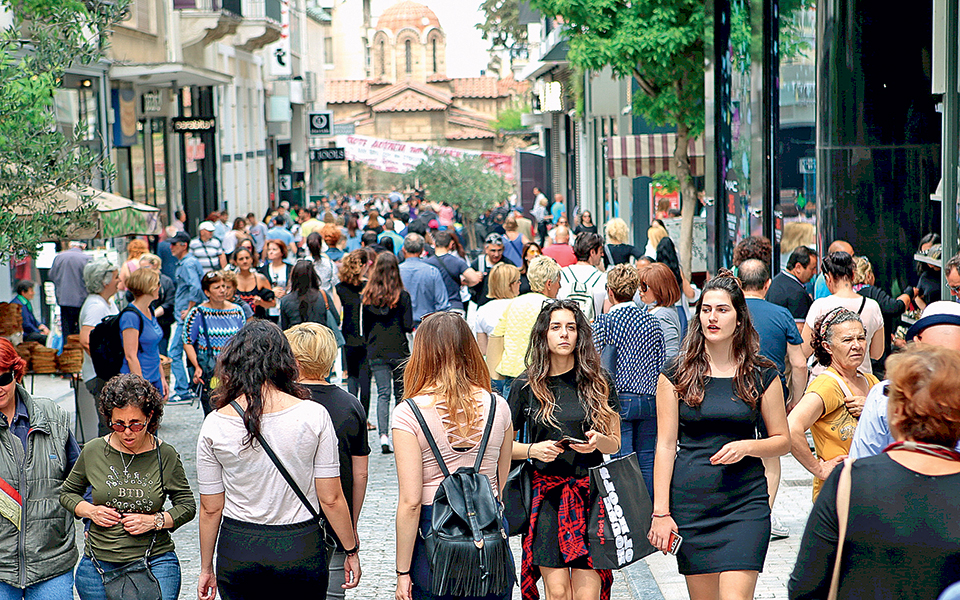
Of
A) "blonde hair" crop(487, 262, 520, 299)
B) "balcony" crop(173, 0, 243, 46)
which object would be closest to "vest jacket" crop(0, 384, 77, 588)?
"blonde hair" crop(487, 262, 520, 299)

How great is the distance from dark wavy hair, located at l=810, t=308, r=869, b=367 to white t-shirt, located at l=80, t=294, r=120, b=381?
5.79 metres

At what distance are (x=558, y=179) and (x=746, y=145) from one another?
3360 cm

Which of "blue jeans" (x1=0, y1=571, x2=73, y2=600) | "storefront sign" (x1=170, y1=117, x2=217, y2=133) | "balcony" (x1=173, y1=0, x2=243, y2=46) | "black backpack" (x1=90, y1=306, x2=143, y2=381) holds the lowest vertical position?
"blue jeans" (x1=0, y1=571, x2=73, y2=600)

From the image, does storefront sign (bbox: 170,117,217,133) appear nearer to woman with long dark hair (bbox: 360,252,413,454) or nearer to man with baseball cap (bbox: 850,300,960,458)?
woman with long dark hair (bbox: 360,252,413,454)

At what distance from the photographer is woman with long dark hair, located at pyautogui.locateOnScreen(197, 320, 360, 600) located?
4223 mm

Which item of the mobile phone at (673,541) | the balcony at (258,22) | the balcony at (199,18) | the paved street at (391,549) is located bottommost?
the paved street at (391,549)

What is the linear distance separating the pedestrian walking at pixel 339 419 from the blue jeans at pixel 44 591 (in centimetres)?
99

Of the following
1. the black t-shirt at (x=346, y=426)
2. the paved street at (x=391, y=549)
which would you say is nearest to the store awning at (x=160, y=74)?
the paved street at (x=391, y=549)

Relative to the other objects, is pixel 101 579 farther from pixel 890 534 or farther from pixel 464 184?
pixel 464 184

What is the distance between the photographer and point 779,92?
12.5 m

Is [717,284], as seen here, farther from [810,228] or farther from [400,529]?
[810,228]

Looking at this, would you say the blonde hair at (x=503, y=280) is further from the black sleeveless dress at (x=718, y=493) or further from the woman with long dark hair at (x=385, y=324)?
the black sleeveless dress at (x=718, y=493)

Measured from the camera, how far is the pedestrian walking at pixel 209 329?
8602 mm

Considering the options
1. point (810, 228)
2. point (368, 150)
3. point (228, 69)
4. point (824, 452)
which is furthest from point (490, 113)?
point (824, 452)
